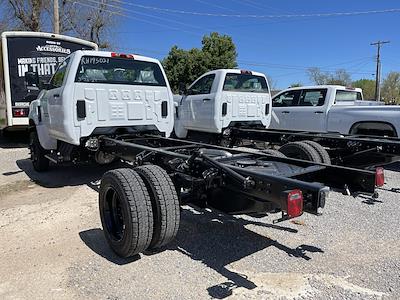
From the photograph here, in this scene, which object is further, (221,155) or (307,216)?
(307,216)

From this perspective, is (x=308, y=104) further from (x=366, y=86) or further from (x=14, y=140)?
(x=366, y=86)

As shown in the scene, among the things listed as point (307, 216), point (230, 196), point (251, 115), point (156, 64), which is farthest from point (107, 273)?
point (251, 115)

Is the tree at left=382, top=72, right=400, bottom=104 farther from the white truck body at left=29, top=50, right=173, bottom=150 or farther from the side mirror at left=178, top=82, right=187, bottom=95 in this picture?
the white truck body at left=29, top=50, right=173, bottom=150

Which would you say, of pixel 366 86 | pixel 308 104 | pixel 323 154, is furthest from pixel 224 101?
pixel 366 86

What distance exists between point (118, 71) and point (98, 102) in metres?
0.69

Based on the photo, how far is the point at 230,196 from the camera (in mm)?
3832

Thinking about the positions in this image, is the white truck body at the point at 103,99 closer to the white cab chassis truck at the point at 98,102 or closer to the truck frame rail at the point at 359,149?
the white cab chassis truck at the point at 98,102

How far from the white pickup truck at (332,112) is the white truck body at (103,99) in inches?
177

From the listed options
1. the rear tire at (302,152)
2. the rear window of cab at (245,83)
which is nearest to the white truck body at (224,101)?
the rear window of cab at (245,83)

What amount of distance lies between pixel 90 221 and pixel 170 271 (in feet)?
5.83

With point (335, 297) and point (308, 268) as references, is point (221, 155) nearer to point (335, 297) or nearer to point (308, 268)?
point (308, 268)

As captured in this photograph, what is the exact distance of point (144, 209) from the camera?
3.56 metres

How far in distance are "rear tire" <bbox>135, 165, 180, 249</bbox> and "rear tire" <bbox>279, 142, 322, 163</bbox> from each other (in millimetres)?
2464

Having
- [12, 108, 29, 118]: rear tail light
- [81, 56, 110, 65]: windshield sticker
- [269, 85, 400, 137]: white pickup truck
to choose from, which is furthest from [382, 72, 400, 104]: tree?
[81, 56, 110, 65]: windshield sticker
